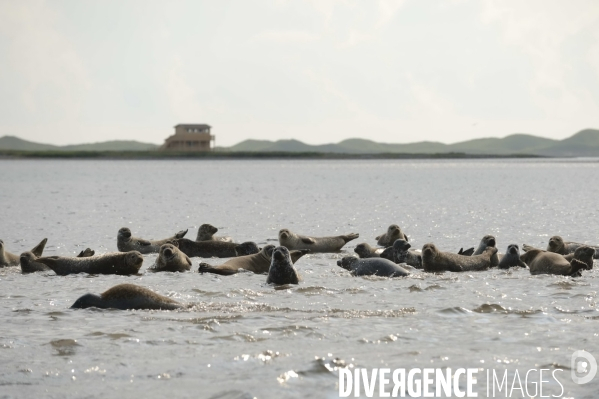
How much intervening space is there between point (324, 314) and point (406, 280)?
364 cm

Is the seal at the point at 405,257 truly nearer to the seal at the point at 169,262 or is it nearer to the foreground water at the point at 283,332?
the foreground water at the point at 283,332

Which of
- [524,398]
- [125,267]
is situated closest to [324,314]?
[524,398]

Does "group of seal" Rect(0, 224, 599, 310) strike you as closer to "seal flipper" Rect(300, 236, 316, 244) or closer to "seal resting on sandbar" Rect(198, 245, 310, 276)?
"seal resting on sandbar" Rect(198, 245, 310, 276)

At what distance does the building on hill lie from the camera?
146 m

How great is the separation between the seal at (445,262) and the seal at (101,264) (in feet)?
17.5

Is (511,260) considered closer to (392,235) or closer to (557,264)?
(557,264)

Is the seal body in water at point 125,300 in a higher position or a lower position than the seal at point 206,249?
higher

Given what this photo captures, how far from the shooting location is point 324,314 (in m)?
11.8

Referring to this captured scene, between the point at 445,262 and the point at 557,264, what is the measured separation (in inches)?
80.4

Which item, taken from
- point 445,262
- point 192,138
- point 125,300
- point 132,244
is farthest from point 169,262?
point 192,138

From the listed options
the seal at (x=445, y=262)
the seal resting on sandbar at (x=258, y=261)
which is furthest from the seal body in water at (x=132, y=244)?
the seal at (x=445, y=262)

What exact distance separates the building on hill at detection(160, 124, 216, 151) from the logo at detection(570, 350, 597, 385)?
138m

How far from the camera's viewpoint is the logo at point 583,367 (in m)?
8.66

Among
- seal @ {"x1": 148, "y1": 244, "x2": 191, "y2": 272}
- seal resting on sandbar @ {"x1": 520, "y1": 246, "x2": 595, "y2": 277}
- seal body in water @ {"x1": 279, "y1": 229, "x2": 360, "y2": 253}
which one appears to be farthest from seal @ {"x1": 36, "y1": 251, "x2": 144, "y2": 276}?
seal resting on sandbar @ {"x1": 520, "y1": 246, "x2": 595, "y2": 277}
